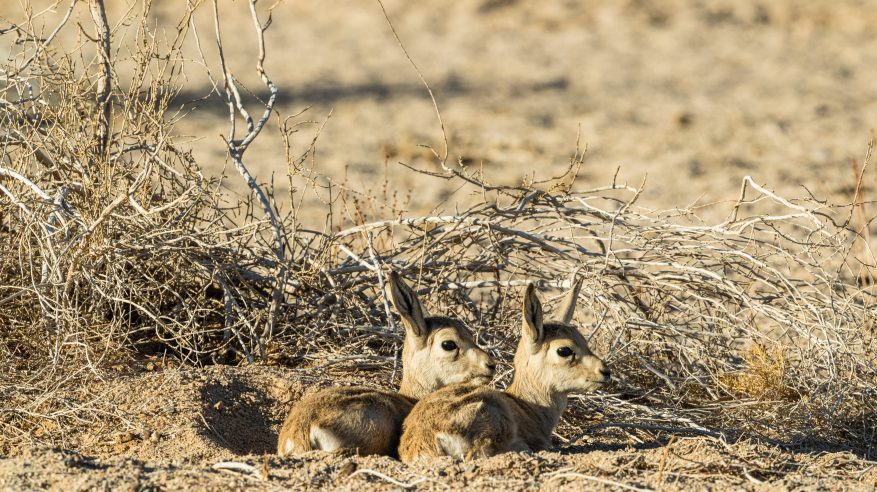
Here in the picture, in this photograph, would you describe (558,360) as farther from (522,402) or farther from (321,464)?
(321,464)

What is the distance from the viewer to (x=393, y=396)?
5.40 meters

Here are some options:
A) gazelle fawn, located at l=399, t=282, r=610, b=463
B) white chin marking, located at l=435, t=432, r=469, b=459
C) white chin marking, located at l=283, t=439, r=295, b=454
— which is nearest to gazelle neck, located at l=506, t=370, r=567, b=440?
gazelle fawn, located at l=399, t=282, r=610, b=463

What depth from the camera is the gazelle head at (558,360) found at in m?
5.60

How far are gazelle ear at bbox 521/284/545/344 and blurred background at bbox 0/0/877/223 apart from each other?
16.4ft

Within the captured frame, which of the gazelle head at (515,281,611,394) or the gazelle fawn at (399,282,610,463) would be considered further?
the gazelle head at (515,281,611,394)

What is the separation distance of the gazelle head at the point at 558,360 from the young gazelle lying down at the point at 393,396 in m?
0.20

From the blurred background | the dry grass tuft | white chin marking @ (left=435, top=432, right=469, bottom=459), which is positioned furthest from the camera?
the blurred background

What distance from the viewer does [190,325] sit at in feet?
22.8

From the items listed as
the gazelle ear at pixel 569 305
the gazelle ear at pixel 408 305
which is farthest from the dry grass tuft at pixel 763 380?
the gazelle ear at pixel 408 305

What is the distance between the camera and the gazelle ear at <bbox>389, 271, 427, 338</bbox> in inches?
218

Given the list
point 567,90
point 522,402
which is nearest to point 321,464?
point 522,402

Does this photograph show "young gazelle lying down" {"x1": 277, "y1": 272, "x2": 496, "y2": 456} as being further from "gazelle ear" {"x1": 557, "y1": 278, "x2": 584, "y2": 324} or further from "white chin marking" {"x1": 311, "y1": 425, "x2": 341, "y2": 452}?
"gazelle ear" {"x1": 557, "y1": 278, "x2": 584, "y2": 324}

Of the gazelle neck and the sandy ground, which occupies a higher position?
the gazelle neck

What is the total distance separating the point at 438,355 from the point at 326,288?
5.24 feet
